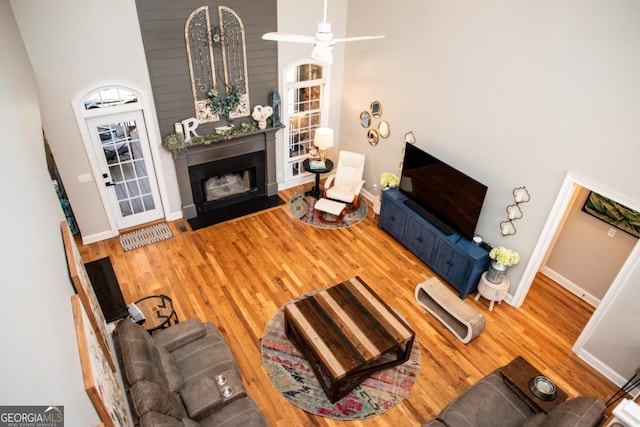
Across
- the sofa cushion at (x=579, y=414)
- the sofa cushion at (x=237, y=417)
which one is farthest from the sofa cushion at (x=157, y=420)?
the sofa cushion at (x=579, y=414)

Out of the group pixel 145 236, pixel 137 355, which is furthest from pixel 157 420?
pixel 145 236

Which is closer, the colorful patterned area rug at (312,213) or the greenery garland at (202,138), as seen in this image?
the greenery garland at (202,138)

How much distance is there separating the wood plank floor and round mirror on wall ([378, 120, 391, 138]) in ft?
5.10

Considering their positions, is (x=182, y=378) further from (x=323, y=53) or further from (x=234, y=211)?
(x=234, y=211)

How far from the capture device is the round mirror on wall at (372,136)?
730cm

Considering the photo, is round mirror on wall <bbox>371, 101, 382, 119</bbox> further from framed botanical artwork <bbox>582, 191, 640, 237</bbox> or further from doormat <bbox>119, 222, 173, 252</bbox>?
doormat <bbox>119, 222, 173, 252</bbox>

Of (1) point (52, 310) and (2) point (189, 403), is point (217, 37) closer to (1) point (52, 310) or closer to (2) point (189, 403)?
(2) point (189, 403)

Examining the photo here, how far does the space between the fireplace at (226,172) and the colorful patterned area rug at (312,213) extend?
543 millimetres

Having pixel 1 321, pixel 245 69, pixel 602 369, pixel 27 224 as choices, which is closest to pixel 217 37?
pixel 245 69

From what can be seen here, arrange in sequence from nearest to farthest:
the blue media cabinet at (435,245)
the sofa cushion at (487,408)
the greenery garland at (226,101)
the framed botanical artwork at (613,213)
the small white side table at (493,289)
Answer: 1. the sofa cushion at (487,408)
2. the framed botanical artwork at (613,213)
3. the small white side table at (493,289)
4. the blue media cabinet at (435,245)
5. the greenery garland at (226,101)

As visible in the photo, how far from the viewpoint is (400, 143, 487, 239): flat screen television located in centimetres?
552

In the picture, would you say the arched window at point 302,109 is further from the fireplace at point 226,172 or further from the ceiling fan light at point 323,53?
the ceiling fan light at point 323,53

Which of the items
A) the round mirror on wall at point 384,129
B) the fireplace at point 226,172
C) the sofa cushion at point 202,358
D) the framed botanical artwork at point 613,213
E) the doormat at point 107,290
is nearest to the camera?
the sofa cushion at point 202,358

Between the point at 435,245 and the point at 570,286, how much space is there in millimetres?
2088
